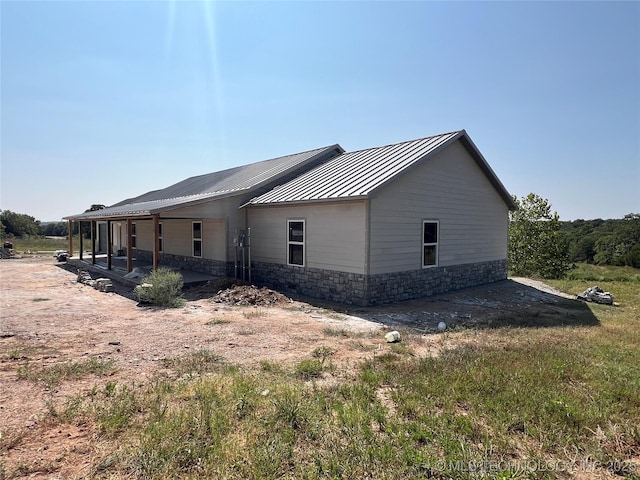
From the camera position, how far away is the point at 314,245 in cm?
1173

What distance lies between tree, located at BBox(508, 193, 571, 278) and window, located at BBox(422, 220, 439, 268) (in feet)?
48.7

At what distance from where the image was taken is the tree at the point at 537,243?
2469 centimetres

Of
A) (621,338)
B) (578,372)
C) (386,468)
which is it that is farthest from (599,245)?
(386,468)

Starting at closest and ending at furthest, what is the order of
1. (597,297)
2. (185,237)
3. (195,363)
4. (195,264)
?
(195,363) → (597,297) → (195,264) → (185,237)

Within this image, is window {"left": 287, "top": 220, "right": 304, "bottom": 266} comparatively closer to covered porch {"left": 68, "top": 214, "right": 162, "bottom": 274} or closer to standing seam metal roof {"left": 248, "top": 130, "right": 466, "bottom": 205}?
standing seam metal roof {"left": 248, "top": 130, "right": 466, "bottom": 205}

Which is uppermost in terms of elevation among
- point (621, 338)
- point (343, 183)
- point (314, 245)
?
point (343, 183)

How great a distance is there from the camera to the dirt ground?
3.63 metres

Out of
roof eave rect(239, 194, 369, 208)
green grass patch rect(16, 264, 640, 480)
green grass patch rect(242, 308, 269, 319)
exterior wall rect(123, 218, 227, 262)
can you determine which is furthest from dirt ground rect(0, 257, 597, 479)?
roof eave rect(239, 194, 369, 208)

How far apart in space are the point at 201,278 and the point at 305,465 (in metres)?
11.9

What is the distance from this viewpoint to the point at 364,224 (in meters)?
10.2

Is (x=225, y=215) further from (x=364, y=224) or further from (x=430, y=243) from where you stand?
(x=430, y=243)

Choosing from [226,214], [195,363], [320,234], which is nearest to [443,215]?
[320,234]

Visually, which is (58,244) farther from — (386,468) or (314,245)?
(386,468)

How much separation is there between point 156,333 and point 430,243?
8.50 metres
